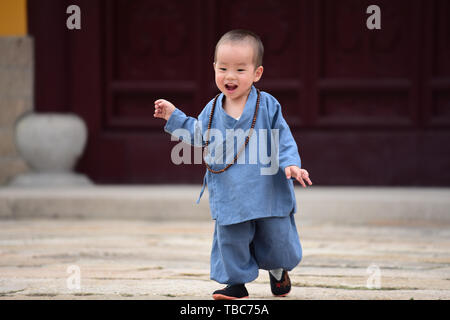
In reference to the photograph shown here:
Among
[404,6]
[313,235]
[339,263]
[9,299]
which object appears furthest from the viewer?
[404,6]

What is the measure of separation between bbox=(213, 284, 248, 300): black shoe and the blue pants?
0.08ft

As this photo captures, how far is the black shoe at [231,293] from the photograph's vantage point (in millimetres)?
2766

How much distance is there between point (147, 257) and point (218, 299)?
1.22m

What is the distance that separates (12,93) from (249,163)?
14.4 feet

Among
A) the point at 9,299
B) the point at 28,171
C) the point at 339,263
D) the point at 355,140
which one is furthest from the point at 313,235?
the point at 28,171

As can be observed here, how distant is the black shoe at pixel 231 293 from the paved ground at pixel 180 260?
83 mm

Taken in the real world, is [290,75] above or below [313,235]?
above

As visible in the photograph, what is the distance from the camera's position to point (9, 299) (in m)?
2.75

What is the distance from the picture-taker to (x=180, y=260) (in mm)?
3824

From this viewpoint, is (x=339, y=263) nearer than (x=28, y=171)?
Yes

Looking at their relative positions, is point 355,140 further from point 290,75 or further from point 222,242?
point 222,242

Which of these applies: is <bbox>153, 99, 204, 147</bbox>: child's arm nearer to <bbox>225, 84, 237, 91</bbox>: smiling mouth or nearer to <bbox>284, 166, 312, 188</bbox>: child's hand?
<bbox>225, 84, 237, 91</bbox>: smiling mouth

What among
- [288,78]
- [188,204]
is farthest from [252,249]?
[288,78]

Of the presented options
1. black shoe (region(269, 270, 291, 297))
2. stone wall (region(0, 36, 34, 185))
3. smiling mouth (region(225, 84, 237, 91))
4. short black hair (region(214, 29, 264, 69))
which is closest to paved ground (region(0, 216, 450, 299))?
black shoe (region(269, 270, 291, 297))
